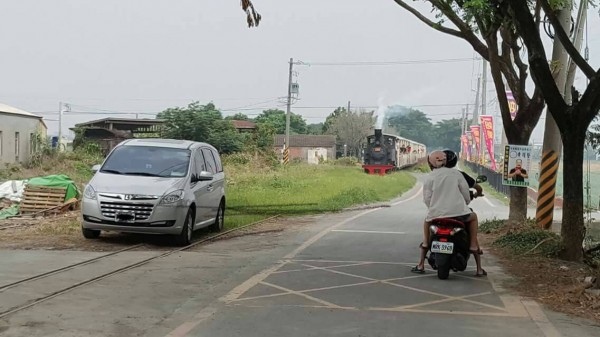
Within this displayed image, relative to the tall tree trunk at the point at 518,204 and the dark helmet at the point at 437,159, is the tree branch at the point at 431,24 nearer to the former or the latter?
the tall tree trunk at the point at 518,204

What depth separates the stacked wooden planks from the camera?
16.7m

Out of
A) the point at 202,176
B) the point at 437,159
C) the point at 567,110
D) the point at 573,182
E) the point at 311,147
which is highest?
the point at 567,110

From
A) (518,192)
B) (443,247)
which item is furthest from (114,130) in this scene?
(443,247)

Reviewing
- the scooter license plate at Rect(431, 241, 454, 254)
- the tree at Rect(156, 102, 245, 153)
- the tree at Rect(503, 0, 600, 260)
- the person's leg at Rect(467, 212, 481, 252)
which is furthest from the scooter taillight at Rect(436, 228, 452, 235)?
the tree at Rect(156, 102, 245, 153)

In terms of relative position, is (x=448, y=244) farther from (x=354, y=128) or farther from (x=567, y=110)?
(x=354, y=128)

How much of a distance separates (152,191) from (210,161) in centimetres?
276

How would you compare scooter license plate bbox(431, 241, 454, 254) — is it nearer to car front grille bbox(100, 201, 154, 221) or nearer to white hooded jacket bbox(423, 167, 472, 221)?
white hooded jacket bbox(423, 167, 472, 221)

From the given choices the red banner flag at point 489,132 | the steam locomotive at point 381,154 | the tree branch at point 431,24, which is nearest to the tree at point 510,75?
the tree branch at point 431,24

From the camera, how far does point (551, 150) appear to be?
13.3 meters

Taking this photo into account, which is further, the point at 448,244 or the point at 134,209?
the point at 134,209

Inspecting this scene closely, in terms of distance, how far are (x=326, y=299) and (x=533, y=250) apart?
5243 mm

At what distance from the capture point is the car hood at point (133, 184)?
429 inches

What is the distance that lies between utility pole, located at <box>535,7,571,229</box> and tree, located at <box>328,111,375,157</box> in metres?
84.6

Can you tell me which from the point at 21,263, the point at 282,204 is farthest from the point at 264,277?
the point at 282,204
